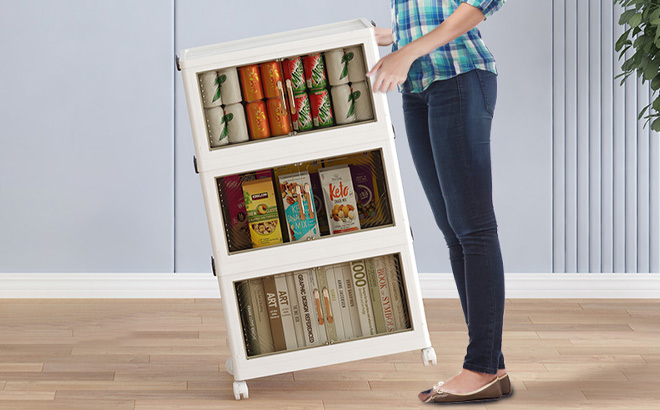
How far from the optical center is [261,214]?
1903mm

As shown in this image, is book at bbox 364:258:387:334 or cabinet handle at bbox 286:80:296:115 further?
book at bbox 364:258:387:334

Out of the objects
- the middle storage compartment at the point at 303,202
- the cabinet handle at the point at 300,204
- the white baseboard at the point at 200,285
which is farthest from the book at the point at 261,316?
the white baseboard at the point at 200,285

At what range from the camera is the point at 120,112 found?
293 cm

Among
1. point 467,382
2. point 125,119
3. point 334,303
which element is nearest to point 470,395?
point 467,382

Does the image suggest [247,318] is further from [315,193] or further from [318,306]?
[315,193]

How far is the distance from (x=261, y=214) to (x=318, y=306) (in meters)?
0.27

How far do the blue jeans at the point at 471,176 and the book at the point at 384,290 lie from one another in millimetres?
199

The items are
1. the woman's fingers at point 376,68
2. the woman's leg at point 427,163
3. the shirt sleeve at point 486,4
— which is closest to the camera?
the shirt sleeve at point 486,4

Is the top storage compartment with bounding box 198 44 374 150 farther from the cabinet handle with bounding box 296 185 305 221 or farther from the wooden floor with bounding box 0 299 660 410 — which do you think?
the wooden floor with bounding box 0 299 660 410

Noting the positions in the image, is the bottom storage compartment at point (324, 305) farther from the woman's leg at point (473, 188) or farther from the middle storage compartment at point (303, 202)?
the woman's leg at point (473, 188)

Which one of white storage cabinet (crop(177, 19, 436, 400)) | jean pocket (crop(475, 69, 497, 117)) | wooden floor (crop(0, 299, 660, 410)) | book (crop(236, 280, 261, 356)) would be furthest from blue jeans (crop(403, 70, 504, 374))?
book (crop(236, 280, 261, 356))

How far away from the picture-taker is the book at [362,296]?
195cm

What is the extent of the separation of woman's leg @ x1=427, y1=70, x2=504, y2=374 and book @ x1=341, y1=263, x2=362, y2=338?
29 cm

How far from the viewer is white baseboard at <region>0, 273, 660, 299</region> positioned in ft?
9.61
